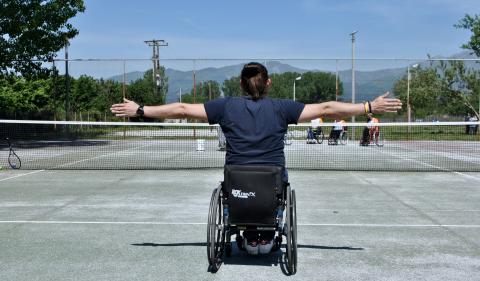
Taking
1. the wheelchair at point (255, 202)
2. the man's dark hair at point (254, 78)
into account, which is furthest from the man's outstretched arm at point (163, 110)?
the wheelchair at point (255, 202)

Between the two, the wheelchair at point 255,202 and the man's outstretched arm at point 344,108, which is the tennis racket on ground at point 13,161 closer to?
the wheelchair at point 255,202

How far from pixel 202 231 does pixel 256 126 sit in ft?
7.73

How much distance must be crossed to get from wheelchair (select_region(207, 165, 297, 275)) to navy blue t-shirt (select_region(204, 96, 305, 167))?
15 cm

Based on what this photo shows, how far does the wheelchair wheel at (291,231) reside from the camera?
14.8ft

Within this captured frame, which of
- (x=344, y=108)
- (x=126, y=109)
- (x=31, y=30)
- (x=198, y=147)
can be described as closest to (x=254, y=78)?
(x=344, y=108)

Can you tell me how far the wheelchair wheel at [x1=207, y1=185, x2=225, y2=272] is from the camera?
457cm

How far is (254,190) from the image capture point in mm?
4395

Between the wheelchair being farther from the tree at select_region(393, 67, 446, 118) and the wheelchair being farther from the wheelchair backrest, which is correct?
the tree at select_region(393, 67, 446, 118)

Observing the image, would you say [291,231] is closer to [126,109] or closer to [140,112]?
[140,112]

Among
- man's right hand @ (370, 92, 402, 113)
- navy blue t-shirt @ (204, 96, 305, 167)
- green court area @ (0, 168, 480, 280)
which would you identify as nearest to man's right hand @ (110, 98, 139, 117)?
navy blue t-shirt @ (204, 96, 305, 167)

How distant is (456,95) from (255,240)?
3253 centimetres

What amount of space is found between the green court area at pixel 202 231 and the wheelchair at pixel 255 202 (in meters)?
0.43

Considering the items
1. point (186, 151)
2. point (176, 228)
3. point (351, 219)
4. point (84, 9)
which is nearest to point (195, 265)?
point (176, 228)

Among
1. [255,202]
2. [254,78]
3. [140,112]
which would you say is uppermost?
[254,78]
